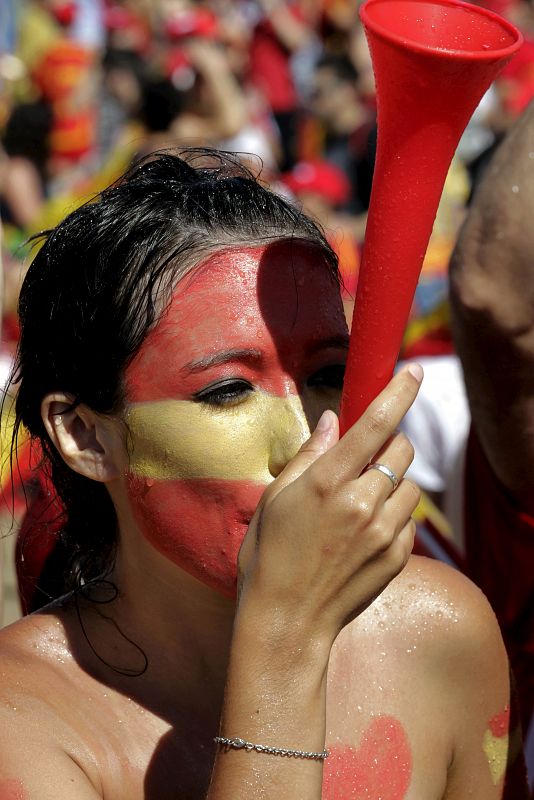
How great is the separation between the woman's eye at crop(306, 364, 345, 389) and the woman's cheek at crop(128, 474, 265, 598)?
0.19 metres

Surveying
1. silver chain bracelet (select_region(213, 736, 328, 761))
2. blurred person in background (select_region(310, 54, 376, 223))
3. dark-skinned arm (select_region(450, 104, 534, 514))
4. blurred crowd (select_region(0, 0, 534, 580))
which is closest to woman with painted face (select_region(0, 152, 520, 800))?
silver chain bracelet (select_region(213, 736, 328, 761))

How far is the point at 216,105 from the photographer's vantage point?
229 inches

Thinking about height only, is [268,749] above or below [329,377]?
below

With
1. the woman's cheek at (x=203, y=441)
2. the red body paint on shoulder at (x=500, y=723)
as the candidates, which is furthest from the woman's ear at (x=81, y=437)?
the red body paint on shoulder at (x=500, y=723)

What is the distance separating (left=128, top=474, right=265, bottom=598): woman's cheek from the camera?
157 centimetres

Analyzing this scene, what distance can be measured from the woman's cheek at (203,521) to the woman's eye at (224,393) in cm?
11

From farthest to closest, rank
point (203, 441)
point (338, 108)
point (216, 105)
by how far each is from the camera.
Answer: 1. point (338, 108)
2. point (216, 105)
3. point (203, 441)

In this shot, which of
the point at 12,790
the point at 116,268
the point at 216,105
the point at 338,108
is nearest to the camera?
the point at 12,790

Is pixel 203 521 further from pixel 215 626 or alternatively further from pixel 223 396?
pixel 215 626

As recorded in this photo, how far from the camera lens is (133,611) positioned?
1.84 metres

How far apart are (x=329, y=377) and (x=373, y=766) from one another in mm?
631

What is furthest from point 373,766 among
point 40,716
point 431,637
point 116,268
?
point 116,268

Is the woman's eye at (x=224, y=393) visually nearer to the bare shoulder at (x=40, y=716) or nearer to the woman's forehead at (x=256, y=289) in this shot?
the woman's forehead at (x=256, y=289)

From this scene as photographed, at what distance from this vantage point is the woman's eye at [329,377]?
1.65 meters
